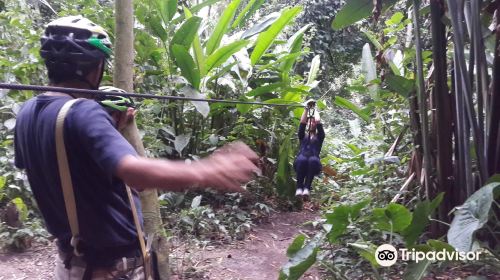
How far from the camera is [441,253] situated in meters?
2.48

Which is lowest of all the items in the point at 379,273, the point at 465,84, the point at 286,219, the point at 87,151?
the point at 286,219

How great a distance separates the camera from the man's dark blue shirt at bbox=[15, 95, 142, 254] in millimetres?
1216

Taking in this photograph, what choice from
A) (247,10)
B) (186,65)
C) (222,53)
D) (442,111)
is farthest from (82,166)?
(247,10)

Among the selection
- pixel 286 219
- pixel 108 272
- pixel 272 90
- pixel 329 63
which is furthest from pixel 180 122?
pixel 329 63

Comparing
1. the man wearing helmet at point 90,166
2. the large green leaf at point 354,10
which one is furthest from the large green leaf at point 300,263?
the large green leaf at point 354,10

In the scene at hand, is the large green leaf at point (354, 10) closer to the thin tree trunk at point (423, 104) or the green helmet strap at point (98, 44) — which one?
the thin tree trunk at point (423, 104)

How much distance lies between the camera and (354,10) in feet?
12.1

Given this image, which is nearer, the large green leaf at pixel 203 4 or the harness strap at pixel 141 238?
the harness strap at pixel 141 238

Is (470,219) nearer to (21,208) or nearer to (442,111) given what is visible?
(442,111)

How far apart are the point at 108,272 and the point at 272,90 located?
14.2 feet

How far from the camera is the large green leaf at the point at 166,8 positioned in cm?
508

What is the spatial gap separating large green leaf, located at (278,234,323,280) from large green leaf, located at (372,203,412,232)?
15.7 inches

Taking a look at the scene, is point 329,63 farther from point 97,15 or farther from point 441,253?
point 441,253

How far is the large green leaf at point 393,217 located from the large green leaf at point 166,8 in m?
3.33
